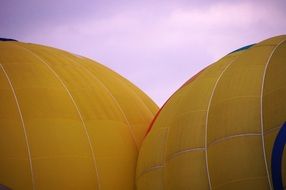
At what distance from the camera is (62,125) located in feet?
40.0

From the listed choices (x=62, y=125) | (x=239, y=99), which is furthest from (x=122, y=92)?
(x=239, y=99)

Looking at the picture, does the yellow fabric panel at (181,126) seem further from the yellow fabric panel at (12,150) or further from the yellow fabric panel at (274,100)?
the yellow fabric panel at (12,150)

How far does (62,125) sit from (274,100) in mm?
4771

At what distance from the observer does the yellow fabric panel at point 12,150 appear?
443 inches

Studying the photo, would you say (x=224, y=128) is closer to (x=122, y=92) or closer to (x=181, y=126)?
(x=181, y=126)

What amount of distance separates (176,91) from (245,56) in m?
2.18

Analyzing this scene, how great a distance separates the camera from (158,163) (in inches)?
461

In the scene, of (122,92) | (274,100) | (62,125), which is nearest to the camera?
(274,100)

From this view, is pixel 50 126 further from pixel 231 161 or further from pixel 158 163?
pixel 231 161

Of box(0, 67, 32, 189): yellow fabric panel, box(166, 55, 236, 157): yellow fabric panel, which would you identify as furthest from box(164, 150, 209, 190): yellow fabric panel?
box(0, 67, 32, 189): yellow fabric panel

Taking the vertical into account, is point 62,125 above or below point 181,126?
below

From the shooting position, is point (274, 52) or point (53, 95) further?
point (53, 95)

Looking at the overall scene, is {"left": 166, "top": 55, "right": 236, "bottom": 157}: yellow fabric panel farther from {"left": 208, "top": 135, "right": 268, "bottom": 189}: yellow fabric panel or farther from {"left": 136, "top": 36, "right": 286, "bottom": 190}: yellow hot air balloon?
{"left": 208, "top": 135, "right": 268, "bottom": 189}: yellow fabric panel

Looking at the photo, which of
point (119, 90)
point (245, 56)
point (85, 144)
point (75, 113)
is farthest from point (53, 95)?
point (245, 56)
